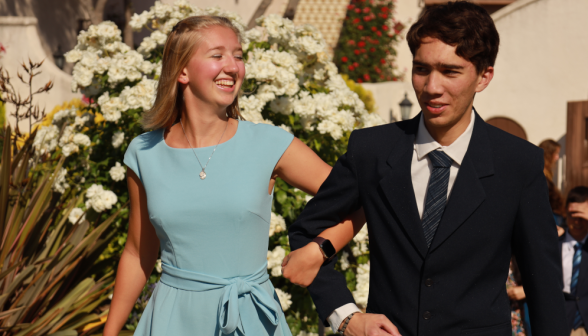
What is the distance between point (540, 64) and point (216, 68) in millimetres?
9788

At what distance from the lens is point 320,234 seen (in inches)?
70.2

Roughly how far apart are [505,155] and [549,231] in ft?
0.76

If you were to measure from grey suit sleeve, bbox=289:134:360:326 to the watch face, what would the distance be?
41mm

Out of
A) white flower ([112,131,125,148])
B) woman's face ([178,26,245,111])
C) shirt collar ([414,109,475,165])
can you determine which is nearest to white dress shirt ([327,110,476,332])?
shirt collar ([414,109,475,165])

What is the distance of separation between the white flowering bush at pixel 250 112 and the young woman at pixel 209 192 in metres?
1.15

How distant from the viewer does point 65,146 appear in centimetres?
388

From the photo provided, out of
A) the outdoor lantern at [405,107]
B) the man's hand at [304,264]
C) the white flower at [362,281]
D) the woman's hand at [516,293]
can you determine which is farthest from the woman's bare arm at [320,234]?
the outdoor lantern at [405,107]

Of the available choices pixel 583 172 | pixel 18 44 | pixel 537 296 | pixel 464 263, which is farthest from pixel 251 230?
pixel 18 44

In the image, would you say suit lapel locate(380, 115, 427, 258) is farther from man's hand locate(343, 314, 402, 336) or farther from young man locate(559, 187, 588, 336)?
young man locate(559, 187, 588, 336)

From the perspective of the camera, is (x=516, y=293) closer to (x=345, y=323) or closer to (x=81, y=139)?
(x=345, y=323)

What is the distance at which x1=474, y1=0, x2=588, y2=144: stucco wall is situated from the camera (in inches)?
409

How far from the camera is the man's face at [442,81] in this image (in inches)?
61.5

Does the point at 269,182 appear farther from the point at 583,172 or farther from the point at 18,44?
the point at 18,44

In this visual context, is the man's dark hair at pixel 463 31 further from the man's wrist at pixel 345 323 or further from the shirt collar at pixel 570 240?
the shirt collar at pixel 570 240
